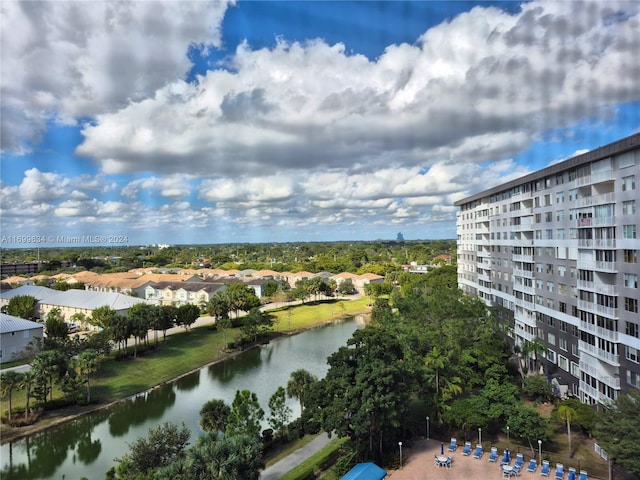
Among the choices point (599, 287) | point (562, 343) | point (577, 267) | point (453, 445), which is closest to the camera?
point (453, 445)

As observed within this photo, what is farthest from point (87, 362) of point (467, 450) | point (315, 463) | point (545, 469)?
point (545, 469)

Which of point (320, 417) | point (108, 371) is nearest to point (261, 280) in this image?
point (108, 371)

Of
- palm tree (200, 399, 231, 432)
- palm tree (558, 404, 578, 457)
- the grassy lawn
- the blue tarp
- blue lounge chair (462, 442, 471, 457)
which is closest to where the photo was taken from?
the blue tarp

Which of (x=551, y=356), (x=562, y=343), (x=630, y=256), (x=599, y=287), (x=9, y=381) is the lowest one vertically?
(x=551, y=356)

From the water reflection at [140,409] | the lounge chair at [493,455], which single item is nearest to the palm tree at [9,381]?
the water reflection at [140,409]

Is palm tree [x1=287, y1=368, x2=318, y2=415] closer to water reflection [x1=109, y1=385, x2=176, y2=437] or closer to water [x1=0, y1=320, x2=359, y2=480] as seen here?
water [x1=0, y1=320, x2=359, y2=480]

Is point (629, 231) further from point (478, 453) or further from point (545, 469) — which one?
point (478, 453)

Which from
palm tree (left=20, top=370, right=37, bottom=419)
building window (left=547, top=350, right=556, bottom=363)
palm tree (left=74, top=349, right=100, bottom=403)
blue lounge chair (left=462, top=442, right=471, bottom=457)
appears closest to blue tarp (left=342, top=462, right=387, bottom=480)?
blue lounge chair (left=462, top=442, right=471, bottom=457)
